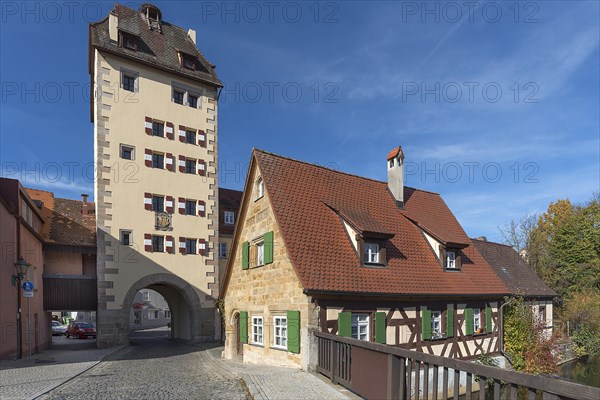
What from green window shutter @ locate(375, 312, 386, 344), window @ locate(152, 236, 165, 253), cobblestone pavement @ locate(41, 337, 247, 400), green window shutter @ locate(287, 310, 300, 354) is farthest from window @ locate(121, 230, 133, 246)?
green window shutter @ locate(375, 312, 386, 344)

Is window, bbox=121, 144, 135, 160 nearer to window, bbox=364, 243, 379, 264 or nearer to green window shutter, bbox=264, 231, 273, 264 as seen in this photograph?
green window shutter, bbox=264, 231, 273, 264

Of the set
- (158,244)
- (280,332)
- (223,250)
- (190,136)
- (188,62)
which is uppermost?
(188,62)

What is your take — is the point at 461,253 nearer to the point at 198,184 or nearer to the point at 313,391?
the point at 313,391

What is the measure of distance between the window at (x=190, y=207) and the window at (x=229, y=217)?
5872 millimetres

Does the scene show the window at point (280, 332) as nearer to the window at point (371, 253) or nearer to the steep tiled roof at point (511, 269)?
the window at point (371, 253)

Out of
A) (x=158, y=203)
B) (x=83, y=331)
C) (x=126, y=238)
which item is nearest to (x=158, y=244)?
(x=126, y=238)

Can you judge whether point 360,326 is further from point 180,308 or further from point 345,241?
point 180,308

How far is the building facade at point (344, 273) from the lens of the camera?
41.2ft

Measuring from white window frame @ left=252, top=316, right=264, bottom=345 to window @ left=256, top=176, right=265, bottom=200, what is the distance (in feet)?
14.2

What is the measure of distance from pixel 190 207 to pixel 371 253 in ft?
47.8

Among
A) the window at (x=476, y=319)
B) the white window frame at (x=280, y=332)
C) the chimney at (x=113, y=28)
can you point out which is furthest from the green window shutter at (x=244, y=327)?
the chimney at (x=113, y=28)

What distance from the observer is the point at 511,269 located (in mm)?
25156

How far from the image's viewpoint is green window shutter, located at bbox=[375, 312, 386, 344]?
13.2m

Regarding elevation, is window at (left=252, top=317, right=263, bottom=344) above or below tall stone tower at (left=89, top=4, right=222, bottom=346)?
below
